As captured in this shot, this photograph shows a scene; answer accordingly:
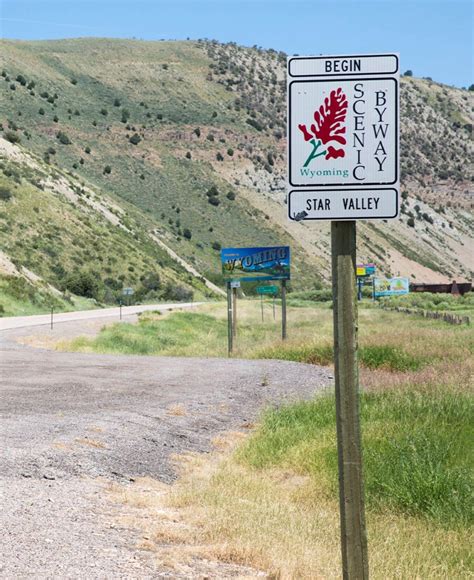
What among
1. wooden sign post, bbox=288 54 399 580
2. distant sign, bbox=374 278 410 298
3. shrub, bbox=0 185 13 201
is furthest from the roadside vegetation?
distant sign, bbox=374 278 410 298

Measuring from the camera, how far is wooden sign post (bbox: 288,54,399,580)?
17.0 feet

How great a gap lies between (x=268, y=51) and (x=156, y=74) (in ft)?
101

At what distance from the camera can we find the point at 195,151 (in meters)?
116

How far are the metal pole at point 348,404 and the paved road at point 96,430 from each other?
166 centimetres

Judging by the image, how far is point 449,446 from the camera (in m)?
11.2

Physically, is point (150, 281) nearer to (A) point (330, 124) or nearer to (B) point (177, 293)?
(B) point (177, 293)

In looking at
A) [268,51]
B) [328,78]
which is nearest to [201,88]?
[268,51]

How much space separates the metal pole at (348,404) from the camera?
5.21 m

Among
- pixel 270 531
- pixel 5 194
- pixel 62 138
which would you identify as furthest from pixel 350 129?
pixel 62 138

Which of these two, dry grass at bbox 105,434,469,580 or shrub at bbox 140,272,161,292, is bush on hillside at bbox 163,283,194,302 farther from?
dry grass at bbox 105,434,469,580

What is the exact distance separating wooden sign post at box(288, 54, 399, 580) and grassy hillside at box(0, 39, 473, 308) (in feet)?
221

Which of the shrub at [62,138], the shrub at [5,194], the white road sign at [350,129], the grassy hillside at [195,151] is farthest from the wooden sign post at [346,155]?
the shrub at [62,138]

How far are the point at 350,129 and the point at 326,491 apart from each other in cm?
590

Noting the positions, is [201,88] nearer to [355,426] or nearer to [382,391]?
[382,391]
